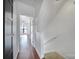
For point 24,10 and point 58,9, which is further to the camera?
point 24,10

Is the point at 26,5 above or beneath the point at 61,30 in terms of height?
above

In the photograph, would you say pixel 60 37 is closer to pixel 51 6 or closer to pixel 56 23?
pixel 56 23

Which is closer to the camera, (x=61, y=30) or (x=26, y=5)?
(x=61, y=30)

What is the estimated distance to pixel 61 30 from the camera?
3148 millimetres

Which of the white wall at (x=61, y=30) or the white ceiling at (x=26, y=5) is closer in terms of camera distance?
the white wall at (x=61, y=30)

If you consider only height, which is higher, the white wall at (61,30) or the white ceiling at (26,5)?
the white ceiling at (26,5)

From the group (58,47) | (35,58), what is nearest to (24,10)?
(35,58)

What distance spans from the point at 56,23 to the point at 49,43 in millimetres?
759

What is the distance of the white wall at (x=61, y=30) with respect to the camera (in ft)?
8.46

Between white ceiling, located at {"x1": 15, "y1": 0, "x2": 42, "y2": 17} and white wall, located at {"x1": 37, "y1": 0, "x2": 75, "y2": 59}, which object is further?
white ceiling, located at {"x1": 15, "y1": 0, "x2": 42, "y2": 17}

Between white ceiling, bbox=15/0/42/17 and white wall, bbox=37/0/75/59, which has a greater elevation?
white ceiling, bbox=15/0/42/17

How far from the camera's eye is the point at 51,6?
11.7ft

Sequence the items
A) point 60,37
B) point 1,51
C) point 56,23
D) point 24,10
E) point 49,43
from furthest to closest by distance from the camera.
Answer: point 24,10 → point 49,43 → point 56,23 → point 60,37 → point 1,51

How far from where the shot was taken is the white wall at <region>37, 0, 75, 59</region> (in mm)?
2580
